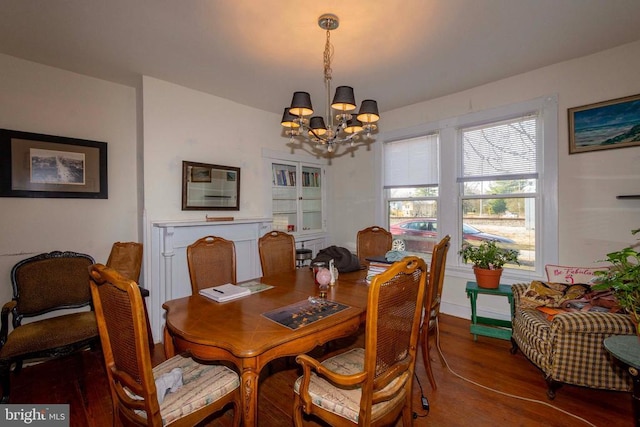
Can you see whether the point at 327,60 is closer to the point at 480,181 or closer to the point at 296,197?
the point at 480,181

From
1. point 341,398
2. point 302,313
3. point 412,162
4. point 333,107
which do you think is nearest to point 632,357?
point 341,398

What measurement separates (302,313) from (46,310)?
2.36 m

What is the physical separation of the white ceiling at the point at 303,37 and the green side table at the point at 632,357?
6.92ft

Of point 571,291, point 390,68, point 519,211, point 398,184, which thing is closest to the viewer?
point 571,291

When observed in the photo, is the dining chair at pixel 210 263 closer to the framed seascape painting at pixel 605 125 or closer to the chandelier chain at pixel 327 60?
the chandelier chain at pixel 327 60

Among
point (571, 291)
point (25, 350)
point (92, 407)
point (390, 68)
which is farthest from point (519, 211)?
point (25, 350)

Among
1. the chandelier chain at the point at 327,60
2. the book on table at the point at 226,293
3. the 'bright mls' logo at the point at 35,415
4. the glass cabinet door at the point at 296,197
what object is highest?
the chandelier chain at the point at 327,60

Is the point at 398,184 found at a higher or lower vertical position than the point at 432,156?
lower

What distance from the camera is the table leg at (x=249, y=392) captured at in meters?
1.25

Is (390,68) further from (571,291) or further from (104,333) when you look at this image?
(104,333)

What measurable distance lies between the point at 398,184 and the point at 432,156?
0.59 m

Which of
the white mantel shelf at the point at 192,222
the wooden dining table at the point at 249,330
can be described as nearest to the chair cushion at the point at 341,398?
the wooden dining table at the point at 249,330

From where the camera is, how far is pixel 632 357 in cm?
138

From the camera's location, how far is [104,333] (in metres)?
1.30
